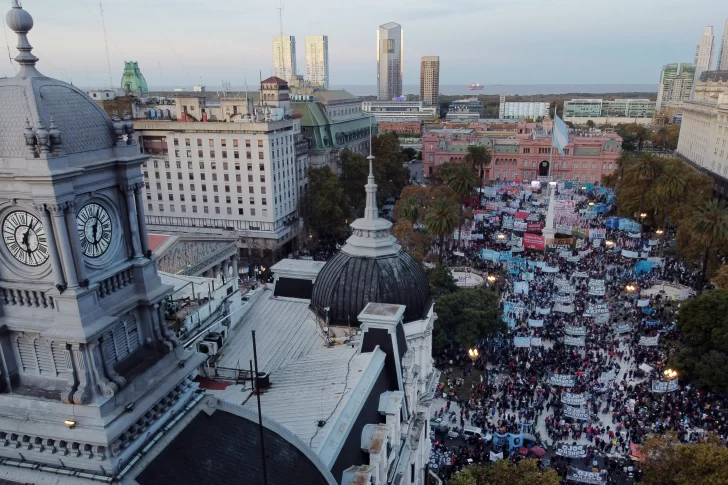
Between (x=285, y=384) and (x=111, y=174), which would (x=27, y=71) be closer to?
(x=111, y=174)

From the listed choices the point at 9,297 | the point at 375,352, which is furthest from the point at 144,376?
the point at 375,352

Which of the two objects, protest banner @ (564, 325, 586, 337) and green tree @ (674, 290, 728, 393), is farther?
protest banner @ (564, 325, 586, 337)

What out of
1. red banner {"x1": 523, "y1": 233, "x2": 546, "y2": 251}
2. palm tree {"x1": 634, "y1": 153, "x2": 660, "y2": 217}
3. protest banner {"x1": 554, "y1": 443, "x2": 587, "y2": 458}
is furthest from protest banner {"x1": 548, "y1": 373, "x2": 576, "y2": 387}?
palm tree {"x1": 634, "y1": 153, "x2": 660, "y2": 217}

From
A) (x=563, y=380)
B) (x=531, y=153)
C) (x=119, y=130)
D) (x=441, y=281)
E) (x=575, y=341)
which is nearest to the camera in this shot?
(x=119, y=130)

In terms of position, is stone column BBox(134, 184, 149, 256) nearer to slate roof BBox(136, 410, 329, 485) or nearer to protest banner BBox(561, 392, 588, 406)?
slate roof BBox(136, 410, 329, 485)

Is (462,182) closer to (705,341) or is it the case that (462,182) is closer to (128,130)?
(705,341)

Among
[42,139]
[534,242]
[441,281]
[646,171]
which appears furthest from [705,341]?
[42,139]
